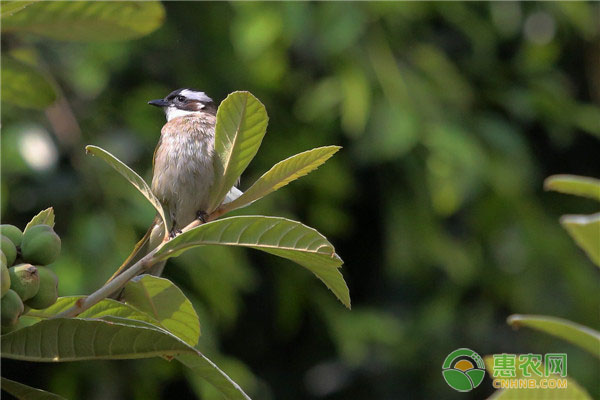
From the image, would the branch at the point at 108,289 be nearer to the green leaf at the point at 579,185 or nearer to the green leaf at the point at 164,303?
the green leaf at the point at 164,303

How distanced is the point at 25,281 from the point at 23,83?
809 mm

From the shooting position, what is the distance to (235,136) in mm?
1295

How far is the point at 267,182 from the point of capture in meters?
1.25

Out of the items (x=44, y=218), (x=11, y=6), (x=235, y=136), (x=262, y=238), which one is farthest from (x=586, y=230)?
(x=11, y=6)

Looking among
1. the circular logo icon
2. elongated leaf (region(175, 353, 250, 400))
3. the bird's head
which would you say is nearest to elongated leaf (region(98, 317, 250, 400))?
elongated leaf (region(175, 353, 250, 400))

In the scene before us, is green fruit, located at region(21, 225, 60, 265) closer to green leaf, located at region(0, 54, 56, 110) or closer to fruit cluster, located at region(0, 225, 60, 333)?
fruit cluster, located at region(0, 225, 60, 333)

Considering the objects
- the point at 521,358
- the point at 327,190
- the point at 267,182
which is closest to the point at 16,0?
the point at 267,182

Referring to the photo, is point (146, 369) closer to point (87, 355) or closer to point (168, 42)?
point (168, 42)

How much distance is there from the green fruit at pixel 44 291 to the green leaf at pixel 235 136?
286 mm

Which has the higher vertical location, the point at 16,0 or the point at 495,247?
the point at 16,0

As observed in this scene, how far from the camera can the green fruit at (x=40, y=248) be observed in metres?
1.14

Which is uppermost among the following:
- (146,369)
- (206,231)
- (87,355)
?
(206,231)

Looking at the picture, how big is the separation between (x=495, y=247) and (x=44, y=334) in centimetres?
452

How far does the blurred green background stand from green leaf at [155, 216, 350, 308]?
2.92 metres
